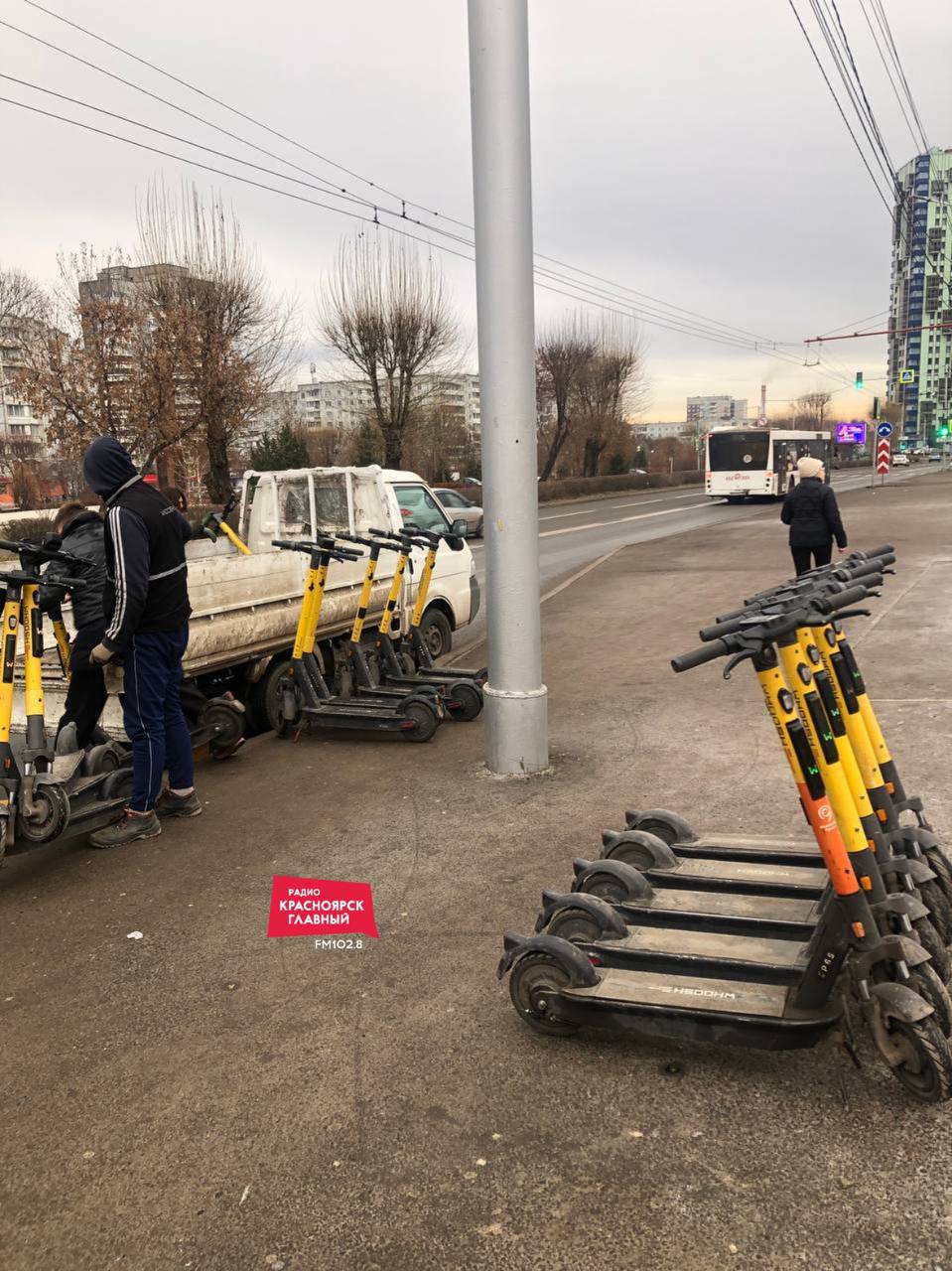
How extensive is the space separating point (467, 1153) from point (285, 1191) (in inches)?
19.6

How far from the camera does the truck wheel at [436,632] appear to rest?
960 centimetres

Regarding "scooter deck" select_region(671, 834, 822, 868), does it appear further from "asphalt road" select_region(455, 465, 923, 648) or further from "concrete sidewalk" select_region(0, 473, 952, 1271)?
"asphalt road" select_region(455, 465, 923, 648)

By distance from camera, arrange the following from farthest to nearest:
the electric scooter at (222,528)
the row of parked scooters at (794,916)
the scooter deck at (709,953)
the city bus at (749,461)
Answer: the city bus at (749,461) < the electric scooter at (222,528) < the scooter deck at (709,953) < the row of parked scooters at (794,916)

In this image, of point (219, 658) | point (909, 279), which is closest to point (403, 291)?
point (909, 279)

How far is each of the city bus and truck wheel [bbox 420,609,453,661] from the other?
28264 millimetres

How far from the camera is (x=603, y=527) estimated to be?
91.2 ft

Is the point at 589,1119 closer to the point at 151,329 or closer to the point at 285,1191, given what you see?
the point at 285,1191

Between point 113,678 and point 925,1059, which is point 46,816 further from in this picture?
point 925,1059

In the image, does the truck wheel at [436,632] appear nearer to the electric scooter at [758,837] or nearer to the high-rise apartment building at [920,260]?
the electric scooter at [758,837]

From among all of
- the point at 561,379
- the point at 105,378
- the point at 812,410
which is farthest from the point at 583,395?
the point at 812,410

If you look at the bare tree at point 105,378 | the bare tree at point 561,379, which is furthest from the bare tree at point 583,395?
the bare tree at point 105,378

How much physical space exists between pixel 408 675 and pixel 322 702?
1.03 metres

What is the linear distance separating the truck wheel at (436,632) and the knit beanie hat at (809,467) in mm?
3844

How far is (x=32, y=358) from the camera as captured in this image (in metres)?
20.6
